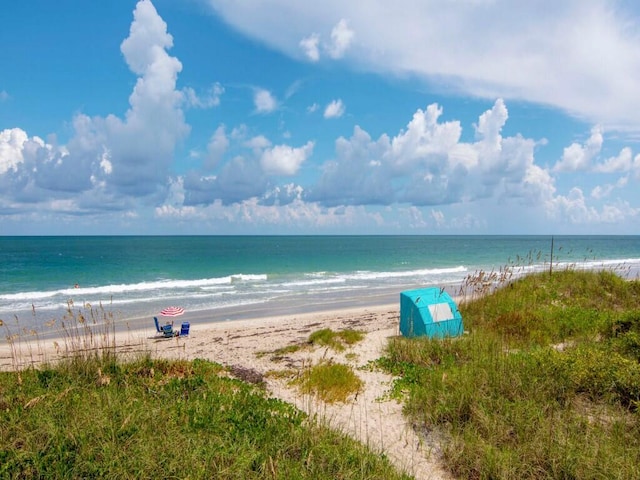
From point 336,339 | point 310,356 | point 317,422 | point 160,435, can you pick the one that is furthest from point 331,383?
point 336,339

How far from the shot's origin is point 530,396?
21.8 feet

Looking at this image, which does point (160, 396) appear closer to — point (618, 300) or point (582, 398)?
point (582, 398)

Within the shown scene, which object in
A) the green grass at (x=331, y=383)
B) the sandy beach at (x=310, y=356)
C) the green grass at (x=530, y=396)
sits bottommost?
the sandy beach at (x=310, y=356)

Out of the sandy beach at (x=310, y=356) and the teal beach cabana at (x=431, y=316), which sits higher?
the teal beach cabana at (x=431, y=316)

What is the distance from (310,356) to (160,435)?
6256mm

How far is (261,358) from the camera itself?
37.0 feet

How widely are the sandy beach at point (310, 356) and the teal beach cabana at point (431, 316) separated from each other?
1109 millimetres

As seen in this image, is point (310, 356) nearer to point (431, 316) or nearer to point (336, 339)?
point (336, 339)

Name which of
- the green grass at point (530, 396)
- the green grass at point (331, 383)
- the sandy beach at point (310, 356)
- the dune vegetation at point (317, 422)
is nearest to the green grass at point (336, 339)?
the sandy beach at point (310, 356)

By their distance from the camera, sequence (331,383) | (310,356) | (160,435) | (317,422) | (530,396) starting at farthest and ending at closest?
(310,356) < (331,383) < (530,396) < (317,422) < (160,435)

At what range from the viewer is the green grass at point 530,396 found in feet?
16.5

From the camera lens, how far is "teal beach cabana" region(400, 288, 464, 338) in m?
11.2

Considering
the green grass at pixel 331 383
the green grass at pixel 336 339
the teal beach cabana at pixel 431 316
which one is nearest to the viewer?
the green grass at pixel 331 383

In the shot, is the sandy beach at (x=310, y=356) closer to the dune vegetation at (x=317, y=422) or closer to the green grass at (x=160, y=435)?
the dune vegetation at (x=317, y=422)
